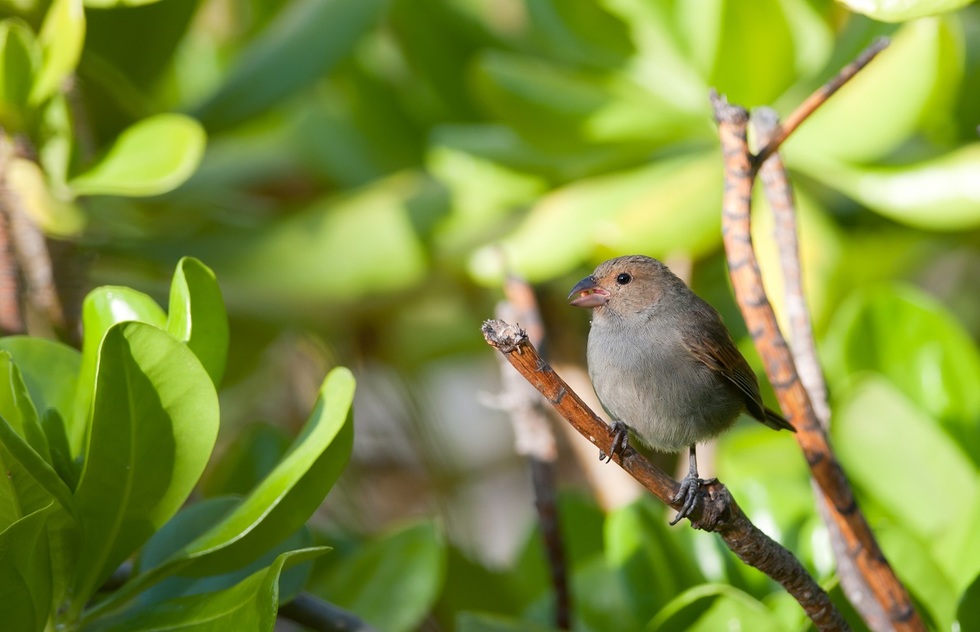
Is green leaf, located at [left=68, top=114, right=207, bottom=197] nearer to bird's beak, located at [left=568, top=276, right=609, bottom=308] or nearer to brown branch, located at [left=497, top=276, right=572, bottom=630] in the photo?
brown branch, located at [left=497, top=276, right=572, bottom=630]

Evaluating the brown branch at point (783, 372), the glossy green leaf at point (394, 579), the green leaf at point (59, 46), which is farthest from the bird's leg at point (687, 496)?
the green leaf at point (59, 46)

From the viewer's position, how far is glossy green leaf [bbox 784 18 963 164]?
1799 mm

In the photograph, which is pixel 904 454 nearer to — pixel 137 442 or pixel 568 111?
pixel 568 111

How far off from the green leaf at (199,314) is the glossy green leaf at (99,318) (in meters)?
0.06

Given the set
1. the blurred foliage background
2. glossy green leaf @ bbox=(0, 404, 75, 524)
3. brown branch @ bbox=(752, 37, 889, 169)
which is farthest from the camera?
the blurred foliage background

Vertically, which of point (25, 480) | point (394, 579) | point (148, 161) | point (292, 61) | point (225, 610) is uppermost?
point (292, 61)

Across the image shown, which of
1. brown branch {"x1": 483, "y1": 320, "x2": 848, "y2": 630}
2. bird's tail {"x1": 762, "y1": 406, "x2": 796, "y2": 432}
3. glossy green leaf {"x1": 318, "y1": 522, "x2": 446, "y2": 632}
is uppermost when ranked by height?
brown branch {"x1": 483, "y1": 320, "x2": 848, "y2": 630}

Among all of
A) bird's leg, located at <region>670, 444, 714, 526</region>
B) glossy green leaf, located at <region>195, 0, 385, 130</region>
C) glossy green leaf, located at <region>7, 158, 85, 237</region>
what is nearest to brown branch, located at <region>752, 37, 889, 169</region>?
bird's leg, located at <region>670, 444, 714, 526</region>

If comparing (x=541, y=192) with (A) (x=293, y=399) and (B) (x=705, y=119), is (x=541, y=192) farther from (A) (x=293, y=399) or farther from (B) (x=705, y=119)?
(A) (x=293, y=399)

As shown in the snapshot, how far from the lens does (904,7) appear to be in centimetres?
118

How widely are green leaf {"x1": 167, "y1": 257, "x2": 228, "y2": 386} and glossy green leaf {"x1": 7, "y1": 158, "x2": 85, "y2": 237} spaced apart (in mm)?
393

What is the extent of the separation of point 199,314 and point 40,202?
18.2 inches

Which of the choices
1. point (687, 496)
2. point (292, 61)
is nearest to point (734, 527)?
point (687, 496)

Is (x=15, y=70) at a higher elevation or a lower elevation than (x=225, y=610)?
higher
